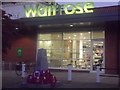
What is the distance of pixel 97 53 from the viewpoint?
88.7 feet

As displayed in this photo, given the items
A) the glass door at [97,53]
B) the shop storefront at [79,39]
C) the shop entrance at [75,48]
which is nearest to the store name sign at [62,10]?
the shop storefront at [79,39]

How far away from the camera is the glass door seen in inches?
1054

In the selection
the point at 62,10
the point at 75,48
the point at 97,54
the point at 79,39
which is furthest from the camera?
the point at 62,10

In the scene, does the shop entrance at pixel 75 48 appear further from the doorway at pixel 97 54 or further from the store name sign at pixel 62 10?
the store name sign at pixel 62 10

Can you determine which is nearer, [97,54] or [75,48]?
[97,54]

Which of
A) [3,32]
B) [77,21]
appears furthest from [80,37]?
[3,32]

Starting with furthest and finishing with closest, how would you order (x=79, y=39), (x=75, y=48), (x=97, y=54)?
(x=75, y=48) → (x=79, y=39) → (x=97, y=54)

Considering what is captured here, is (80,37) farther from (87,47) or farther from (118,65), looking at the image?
(118,65)

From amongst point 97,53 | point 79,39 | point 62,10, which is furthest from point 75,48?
point 62,10

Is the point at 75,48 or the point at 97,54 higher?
the point at 75,48

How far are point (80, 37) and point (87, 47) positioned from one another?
104cm

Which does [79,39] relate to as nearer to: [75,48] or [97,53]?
[75,48]

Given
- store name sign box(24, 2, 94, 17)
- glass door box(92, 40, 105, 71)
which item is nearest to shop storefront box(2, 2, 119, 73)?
glass door box(92, 40, 105, 71)

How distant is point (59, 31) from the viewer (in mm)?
28703
